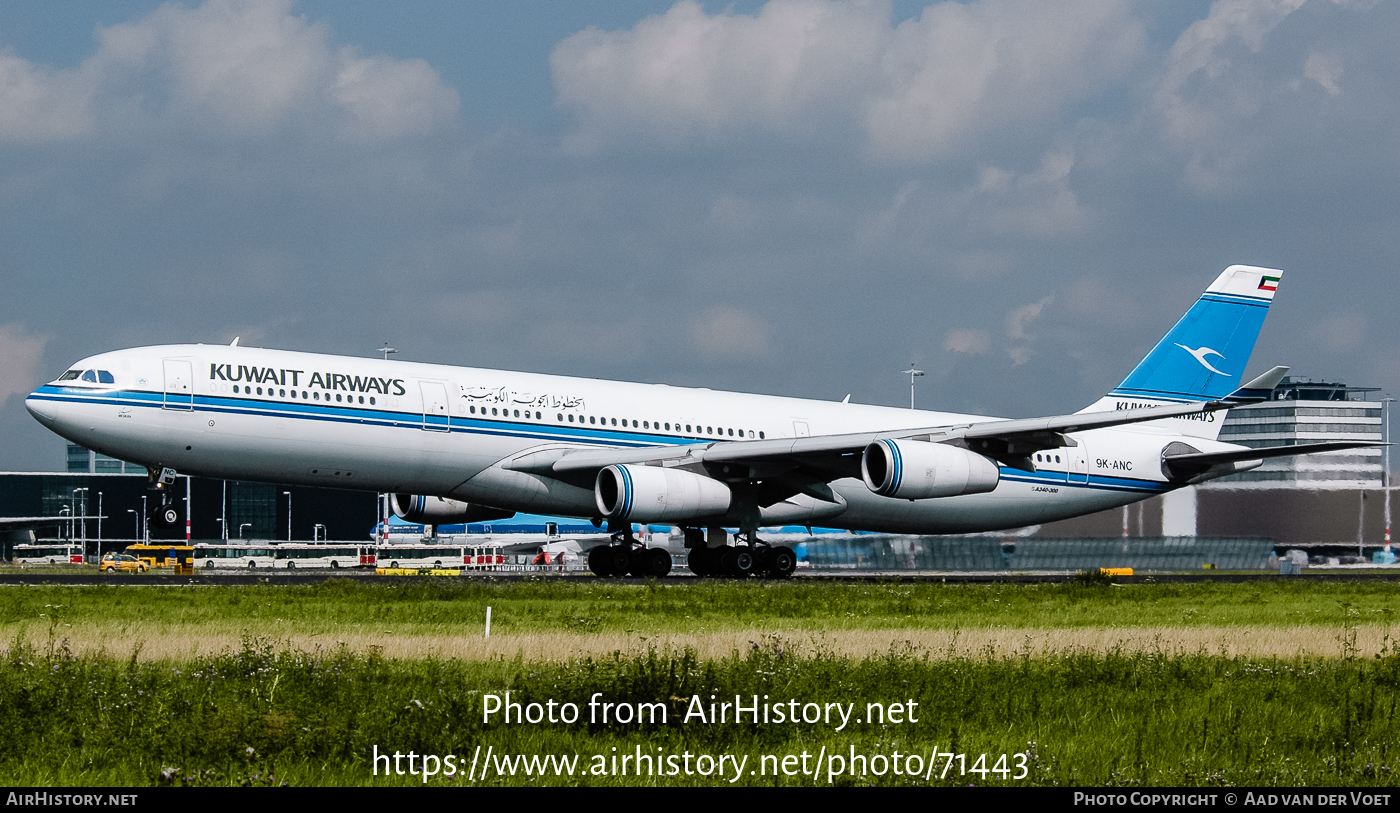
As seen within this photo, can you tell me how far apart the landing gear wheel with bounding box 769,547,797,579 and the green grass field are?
1437cm

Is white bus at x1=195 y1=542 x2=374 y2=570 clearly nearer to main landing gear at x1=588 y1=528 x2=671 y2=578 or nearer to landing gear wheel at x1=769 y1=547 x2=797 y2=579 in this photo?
main landing gear at x1=588 y1=528 x2=671 y2=578

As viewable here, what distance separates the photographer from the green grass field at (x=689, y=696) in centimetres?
935

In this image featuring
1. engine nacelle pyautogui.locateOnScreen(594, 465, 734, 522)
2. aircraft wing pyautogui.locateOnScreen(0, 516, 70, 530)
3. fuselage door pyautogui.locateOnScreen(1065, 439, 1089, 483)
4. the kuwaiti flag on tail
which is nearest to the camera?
engine nacelle pyautogui.locateOnScreen(594, 465, 734, 522)

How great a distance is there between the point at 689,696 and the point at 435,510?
27.5 metres

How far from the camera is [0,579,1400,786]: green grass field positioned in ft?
30.7

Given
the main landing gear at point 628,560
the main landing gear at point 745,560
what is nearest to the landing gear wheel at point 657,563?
the main landing gear at point 628,560

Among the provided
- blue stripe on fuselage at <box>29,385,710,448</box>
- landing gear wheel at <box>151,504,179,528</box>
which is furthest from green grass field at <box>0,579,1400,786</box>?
blue stripe on fuselage at <box>29,385,710,448</box>

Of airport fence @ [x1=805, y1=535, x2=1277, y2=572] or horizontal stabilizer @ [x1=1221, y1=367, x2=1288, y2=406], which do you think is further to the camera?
airport fence @ [x1=805, y1=535, x2=1277, y2=572]

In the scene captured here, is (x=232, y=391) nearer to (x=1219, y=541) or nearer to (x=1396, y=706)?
(x=1396, y=706)

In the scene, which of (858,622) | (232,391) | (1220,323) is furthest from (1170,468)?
(232,391)

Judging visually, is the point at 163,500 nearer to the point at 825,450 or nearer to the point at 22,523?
the point at 825,450

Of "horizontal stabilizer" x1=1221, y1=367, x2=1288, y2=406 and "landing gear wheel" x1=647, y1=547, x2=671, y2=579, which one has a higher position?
"horizontal stabilizer" x1=1221, y1=367, x2=1288, y2=406

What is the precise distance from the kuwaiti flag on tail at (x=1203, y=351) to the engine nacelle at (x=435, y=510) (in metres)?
19.1
